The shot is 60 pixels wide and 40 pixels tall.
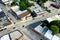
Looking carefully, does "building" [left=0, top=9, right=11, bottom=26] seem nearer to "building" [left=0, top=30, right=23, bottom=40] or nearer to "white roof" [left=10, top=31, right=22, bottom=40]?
"building" [left=0, top=30, right=23, bottom=40]

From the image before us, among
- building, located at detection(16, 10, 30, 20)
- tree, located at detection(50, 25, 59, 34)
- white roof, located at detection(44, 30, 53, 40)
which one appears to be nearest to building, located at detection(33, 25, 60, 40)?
white roof, located at detection(44, 30, 53, 40)

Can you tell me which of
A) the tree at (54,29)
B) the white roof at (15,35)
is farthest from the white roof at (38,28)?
the white roof at (15,35)

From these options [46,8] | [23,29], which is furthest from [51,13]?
[23,29]

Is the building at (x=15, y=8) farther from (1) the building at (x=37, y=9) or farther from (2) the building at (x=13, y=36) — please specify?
(2) the building at (x=13, y=36)

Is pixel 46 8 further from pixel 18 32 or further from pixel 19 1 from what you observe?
pixel 18 32

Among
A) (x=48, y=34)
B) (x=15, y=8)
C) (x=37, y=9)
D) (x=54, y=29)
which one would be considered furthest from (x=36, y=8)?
(x=48, y=34)

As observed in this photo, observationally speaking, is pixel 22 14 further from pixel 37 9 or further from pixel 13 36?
Answer: pixel 13 36

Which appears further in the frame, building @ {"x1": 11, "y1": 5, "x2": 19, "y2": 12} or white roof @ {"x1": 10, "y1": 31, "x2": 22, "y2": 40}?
building @ {"x1": 11, "y1": 5, "x2": 19, "y2": 12}

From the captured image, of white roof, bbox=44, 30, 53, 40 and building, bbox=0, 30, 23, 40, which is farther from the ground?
building, bbox=0, 30, 23, 40
